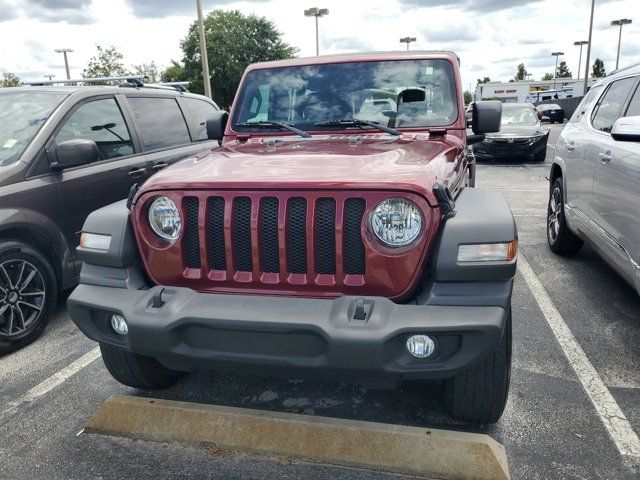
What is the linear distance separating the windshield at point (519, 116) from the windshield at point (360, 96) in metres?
11.7

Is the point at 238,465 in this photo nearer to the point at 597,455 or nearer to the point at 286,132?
the point at 597,455

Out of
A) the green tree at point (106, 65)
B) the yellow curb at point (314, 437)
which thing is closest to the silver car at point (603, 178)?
the yellow curb at point (314, 437)

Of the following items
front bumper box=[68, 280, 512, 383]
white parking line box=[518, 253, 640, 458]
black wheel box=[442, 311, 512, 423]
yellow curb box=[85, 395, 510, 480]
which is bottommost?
white parking line box=[518, 253, 640, 458]

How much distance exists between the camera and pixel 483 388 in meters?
2.60

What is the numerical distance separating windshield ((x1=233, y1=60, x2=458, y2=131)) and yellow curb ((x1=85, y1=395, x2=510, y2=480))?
1943 millimetres

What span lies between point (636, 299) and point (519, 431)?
2.38m

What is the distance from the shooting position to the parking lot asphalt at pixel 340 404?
8.32ft

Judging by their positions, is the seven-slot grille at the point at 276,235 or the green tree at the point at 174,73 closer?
the seven-slot grille at the point at 276,235

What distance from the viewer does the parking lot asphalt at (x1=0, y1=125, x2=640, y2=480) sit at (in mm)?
2537

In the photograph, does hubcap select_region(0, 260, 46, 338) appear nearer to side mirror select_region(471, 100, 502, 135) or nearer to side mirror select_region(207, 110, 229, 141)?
side mirror select_region(207, 110, 229, 141)

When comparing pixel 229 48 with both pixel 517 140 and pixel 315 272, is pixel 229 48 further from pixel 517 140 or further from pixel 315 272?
pixel 315 272

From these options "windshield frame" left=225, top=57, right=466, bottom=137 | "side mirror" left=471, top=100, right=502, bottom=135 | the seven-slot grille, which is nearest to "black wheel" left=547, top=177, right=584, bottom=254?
"side mirror" left=471, top=100, right=502, bottom=135

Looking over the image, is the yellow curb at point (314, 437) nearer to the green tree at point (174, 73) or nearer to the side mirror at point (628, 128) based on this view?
the side mirror at point (628, 128)

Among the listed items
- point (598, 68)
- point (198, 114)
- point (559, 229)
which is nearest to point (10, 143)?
point (198, 114)
